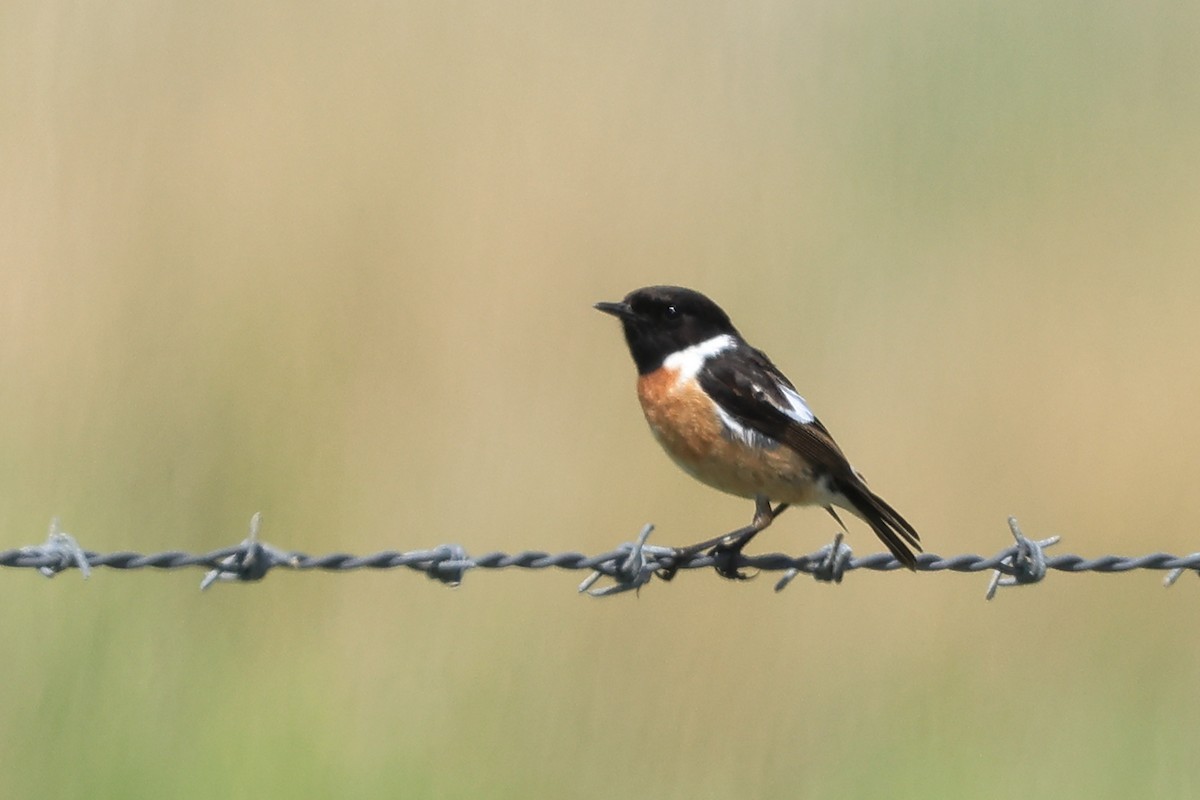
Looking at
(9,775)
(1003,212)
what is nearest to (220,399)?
(9,775)

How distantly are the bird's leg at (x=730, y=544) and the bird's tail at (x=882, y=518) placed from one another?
1.00 ft

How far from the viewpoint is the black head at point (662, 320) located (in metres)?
5.89

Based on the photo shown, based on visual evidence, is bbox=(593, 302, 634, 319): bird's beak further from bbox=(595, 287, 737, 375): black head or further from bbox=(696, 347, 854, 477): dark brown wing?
bbox=(696, 347, 854, 477): dark brown wing

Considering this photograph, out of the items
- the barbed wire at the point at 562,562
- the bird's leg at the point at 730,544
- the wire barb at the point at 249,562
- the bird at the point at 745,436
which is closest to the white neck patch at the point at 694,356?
the bird at the point at 745,436

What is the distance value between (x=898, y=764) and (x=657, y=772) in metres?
0.96

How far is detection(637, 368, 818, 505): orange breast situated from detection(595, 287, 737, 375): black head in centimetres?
23

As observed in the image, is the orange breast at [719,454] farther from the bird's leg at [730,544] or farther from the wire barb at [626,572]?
the wire barb at [626,572]

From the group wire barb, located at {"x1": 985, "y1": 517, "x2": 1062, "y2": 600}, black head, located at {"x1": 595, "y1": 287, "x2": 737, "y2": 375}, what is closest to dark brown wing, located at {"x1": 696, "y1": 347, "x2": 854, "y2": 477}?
black head, located at {"x1": 595, "y1": 287, "x2": 737, "y2": 375}

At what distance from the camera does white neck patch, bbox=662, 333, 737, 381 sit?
571 centimetres

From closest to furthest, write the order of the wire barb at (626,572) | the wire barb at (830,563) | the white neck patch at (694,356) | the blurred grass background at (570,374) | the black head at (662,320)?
1. the wire barb at (626,572)
2. the wire barb at (830,563)
3. the white neck patch at (694,356)
4. the black head at (662,320)
5. the blurred grass background at (570,374)

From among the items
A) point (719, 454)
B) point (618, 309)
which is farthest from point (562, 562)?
point (618, 309)

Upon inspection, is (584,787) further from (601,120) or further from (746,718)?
(601,120)

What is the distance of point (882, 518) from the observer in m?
5.42

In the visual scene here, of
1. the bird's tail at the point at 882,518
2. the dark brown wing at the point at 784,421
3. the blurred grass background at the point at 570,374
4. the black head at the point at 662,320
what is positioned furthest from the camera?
the blurred grass background at the point at 570,374
